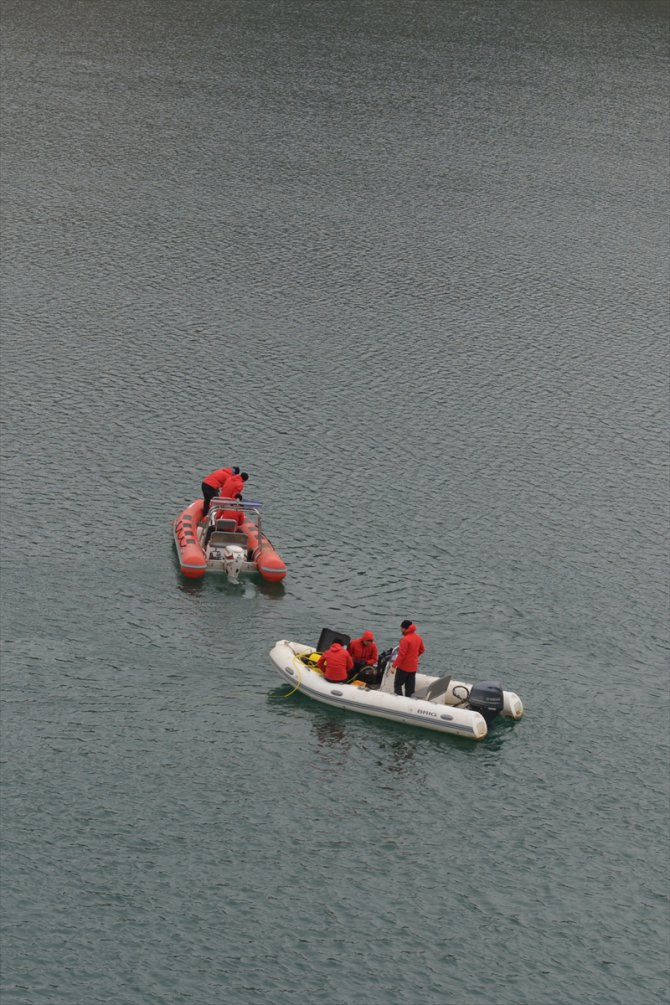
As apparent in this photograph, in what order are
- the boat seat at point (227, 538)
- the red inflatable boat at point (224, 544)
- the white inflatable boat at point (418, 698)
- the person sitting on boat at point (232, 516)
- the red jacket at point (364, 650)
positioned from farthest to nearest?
1. the person sitting on boat at point (232, 516)
2. the boat seat at point (227, 538)
3. the red inflatable boat at point (224, 544)
4. the red jacket at point (364, 650)
5. the white inflatable boat at point (418, 698)

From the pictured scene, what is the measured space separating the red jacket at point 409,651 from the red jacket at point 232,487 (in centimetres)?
922

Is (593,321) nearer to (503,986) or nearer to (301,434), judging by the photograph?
(301,434)

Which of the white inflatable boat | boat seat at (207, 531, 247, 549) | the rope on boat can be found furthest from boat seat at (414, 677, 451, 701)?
boat seat at (207, 531, 247, 549)

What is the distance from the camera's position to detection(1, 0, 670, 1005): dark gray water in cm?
2902

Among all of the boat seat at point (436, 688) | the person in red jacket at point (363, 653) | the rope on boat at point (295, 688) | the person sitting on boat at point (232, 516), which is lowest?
the rope on boat at point (295, 688)

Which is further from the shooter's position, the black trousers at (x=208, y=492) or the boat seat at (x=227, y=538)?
the black trousers at (x=208, y=492)

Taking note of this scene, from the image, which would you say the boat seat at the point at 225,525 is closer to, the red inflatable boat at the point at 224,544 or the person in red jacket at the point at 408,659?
the red inflatable boat at the point at 224,544

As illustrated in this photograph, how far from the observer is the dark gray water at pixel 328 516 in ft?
95.2

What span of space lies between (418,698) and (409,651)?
132 centimetres

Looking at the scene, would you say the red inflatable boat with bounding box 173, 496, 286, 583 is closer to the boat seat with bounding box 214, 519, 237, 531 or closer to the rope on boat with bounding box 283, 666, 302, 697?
the boat seat with bounding box 214, 519, 237, 531

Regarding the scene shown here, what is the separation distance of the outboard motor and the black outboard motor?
857cm

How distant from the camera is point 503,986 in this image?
27.7 m

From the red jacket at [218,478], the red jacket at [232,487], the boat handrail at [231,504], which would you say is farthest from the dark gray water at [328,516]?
the red jacket at [232,487]

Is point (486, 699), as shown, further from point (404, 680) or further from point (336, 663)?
point (336, 663)
